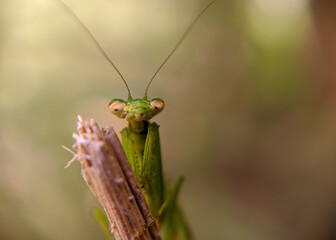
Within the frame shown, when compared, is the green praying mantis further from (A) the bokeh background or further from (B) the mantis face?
(A) the bokeh background

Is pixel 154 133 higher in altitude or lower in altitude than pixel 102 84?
lower

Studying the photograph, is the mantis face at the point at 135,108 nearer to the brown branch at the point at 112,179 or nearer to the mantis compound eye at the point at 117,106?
the mantis compound eye at the point at 117,106

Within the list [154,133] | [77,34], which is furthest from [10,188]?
[154,133]

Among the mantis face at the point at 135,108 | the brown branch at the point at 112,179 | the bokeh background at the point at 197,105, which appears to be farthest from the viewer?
the bokeh background at the point at 197,105

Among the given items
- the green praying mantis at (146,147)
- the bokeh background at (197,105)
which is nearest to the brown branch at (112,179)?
the green praying mantis at (146,147)

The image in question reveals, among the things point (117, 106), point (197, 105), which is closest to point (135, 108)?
point (117, 106)

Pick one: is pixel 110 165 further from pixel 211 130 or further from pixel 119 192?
pixel 211 130

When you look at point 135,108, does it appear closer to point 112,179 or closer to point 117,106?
point 117,106
